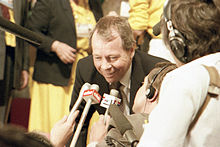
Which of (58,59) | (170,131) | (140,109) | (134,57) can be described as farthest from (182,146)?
(58,59)

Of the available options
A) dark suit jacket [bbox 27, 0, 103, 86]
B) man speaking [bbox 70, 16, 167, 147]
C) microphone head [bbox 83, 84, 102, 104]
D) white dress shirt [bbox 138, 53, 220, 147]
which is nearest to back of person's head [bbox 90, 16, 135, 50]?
man speaking [bbox 70, 16, 167, 147]

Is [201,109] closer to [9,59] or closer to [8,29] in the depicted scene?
[8,29]

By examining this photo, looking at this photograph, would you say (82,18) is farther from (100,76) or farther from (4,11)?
(100,76)

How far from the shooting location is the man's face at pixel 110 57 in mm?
1352

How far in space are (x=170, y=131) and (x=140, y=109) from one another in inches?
16.1

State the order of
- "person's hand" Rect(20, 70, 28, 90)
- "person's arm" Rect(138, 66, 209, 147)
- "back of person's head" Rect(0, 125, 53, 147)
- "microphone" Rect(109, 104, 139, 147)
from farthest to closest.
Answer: "person's hand" Rect(20, 70, 28, 90)
"microphone" Rect(109, 104, 139, 147)
"person's arm" Rect(138, 66, 209, 147)
"back of person's head" Rect(0, 125, 53, 147)

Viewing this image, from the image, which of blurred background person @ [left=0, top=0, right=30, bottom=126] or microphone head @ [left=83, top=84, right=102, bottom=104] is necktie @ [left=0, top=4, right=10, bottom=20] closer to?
blurred background person @ [left=0, top=0, right=30, bottom=126]

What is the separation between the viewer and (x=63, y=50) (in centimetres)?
214

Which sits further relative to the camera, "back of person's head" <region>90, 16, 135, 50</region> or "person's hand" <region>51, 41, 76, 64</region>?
"person's hand" <region>51, 41, 76, 64</region>

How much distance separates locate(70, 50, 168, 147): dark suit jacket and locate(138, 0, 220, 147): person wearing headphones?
638 mm

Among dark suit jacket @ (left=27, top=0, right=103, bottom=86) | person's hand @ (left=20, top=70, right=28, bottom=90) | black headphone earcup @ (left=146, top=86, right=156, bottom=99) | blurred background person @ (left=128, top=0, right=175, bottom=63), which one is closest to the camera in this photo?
black headphone earcup @ (left=146, top=86, right=156, bottom=99)

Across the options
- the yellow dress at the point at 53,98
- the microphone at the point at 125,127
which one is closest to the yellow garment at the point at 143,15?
the yellow dress at the point at 53,98

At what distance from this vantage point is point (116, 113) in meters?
0.97

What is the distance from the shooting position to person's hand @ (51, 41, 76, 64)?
2.14 metres
